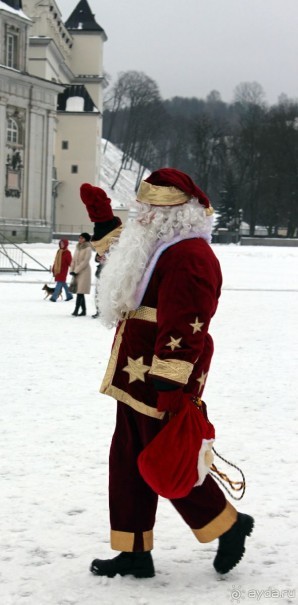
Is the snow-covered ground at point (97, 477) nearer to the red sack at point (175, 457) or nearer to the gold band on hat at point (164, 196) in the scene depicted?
the red sack at point (175, 457)

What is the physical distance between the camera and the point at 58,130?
61.5 metres

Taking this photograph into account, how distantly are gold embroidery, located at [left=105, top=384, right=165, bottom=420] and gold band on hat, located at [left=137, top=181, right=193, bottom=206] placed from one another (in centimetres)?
94

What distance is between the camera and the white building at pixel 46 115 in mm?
44781

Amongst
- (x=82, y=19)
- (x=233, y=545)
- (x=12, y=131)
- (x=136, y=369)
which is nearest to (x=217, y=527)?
(x=233, y=545)

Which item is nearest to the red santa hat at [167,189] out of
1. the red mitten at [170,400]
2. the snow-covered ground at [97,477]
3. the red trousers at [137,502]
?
the red mitten at [170,400]

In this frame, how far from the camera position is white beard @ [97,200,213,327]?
3717 millimetres

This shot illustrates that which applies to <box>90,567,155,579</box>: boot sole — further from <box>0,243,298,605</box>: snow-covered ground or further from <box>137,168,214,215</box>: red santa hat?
<box>137,168,214,215</box>: red santa hat

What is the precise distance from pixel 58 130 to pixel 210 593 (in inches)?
2367

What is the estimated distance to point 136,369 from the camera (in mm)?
3779

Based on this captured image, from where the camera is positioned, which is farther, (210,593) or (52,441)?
(52,441)

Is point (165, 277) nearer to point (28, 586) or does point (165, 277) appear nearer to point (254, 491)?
point (28, 586)

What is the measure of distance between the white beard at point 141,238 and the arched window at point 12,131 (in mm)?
42865

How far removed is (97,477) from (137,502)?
1.62 meters

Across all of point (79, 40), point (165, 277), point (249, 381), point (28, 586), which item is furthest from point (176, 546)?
point (79, 40)
